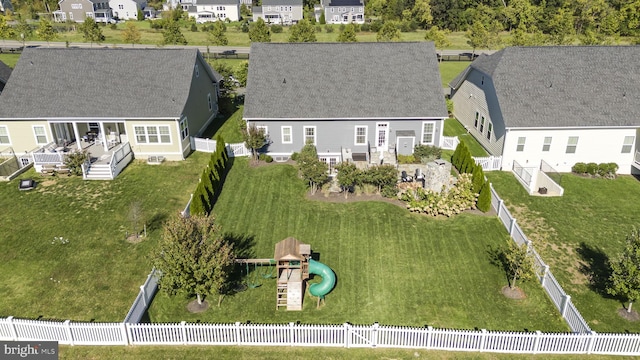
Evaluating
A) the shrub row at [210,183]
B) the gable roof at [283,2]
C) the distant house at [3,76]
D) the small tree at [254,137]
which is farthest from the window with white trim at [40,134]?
the gable roof at [283,2]

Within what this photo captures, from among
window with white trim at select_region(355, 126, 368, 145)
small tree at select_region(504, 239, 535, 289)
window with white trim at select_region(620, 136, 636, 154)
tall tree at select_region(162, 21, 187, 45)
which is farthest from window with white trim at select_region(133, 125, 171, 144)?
tall tree at select_region(162, 21, 187, 45)

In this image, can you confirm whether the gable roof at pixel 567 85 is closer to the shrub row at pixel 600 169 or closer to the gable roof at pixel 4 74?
the shrub row at pixel 600 169

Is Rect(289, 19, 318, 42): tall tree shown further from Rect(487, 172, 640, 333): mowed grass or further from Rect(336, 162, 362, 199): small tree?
Rect(336, 162, 362, 199): small tree

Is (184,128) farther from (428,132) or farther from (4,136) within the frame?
(428,132)

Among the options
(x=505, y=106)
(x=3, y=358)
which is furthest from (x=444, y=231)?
(x=3, y=358)

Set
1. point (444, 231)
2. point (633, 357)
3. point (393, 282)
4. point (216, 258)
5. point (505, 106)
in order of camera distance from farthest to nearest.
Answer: point (505, 106)
point (444, 231)
point (393, 282)
point (216, 258)
point (633, 357)

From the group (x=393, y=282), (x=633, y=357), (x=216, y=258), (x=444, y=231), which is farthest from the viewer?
(x=444, y=231)

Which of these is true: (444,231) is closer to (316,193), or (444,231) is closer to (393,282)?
(393,282)
